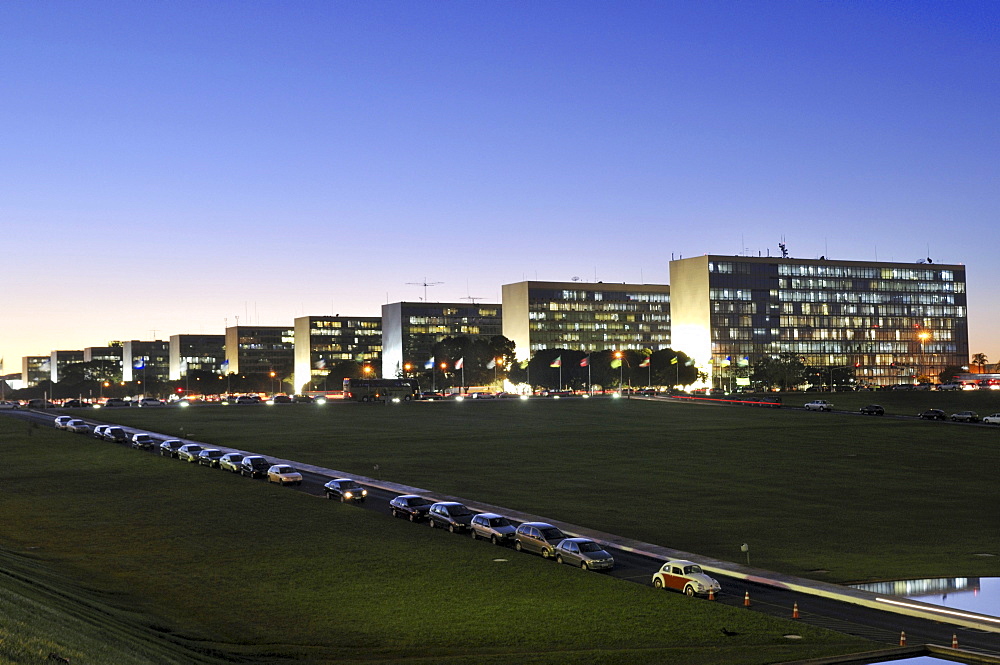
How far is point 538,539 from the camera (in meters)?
41.8

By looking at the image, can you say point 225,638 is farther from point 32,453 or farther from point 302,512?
point 32,453

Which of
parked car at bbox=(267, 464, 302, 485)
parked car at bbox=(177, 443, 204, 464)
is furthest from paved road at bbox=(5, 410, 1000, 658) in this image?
parked car at bbox=(177, 443, 204, 464)

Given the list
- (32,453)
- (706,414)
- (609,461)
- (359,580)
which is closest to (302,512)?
(359,580)

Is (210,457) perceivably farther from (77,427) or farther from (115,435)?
(77,427)

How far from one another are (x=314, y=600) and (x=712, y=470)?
153ft

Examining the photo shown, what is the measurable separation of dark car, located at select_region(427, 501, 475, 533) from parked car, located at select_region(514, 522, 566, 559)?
184 inches

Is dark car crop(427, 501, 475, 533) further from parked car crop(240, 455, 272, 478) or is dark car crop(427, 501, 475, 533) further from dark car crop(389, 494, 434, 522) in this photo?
parked car crop(240, 455, 272, 478)

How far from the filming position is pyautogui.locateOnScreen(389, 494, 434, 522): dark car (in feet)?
164

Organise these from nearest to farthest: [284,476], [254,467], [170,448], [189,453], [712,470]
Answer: [284,476], [254,467], [712,470], [189,453], [170,448]

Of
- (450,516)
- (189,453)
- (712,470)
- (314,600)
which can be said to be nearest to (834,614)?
(314,600)

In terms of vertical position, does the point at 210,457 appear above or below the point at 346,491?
above

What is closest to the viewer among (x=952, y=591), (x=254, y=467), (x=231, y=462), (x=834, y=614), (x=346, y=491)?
(x=834, y=614)

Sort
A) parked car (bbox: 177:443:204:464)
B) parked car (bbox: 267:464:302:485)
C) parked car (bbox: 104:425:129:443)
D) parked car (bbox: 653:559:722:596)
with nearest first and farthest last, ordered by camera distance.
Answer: parked car (bbox: 653:559:722:596), parked car (bbox: 267:464:302:485), parked car (bbox: 177:443:204:464), parked car (bbox: 104:425:129:443)

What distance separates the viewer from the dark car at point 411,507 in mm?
50100
